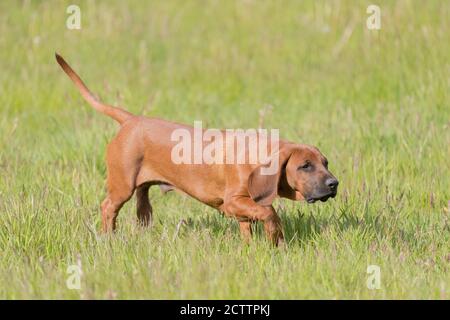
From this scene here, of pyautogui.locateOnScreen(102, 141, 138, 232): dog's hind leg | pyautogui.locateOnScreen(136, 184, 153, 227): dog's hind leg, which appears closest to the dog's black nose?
pyautogui.locateOnScreen(102, 141, 138, 232): dog's hind leg

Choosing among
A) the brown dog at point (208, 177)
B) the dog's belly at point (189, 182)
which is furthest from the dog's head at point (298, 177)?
the dog's belly at point (189, 182)

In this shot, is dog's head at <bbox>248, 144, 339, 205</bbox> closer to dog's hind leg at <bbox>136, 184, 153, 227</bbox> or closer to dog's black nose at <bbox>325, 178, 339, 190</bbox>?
dog's black nose at <bbox>325, 178, 339, 190</bbox>

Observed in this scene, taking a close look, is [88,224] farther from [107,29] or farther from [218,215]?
[107,29]

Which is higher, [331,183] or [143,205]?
[331,183]

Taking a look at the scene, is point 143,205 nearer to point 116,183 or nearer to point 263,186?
point 116,183

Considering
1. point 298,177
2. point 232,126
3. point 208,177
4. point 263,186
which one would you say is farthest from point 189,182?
point 232,126

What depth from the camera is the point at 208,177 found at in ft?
17.1

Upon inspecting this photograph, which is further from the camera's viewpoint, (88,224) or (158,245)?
(88,224)

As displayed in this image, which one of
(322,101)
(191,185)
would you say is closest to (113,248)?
(191,185)

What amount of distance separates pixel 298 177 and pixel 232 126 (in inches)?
106

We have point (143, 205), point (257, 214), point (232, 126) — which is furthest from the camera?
point (232, 126)

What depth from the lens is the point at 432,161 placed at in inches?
250

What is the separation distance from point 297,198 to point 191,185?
2.14ft

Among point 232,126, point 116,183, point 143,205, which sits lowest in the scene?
point 143,205
